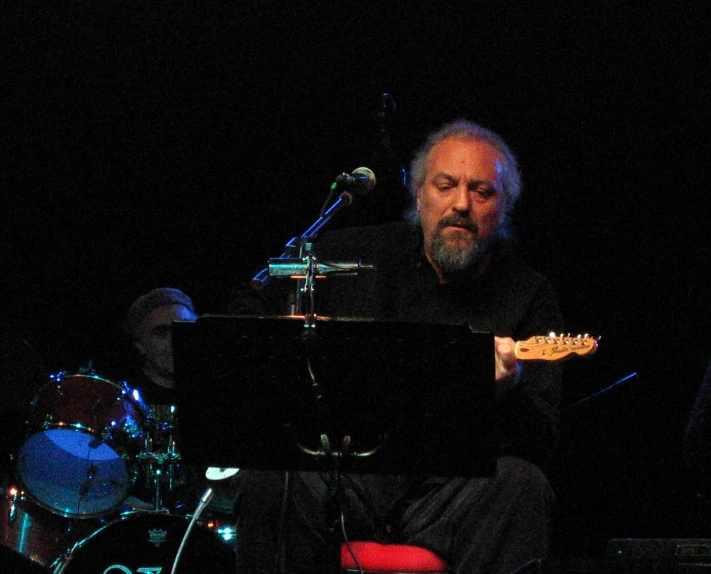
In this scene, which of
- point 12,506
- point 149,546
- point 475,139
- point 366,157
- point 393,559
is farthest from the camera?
point 366,157

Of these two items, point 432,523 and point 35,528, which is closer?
point 432,523

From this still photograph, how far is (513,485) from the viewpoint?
8.65 ft

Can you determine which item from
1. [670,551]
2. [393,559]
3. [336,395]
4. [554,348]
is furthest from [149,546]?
[670,551]

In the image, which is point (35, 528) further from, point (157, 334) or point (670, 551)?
point (670, 551)

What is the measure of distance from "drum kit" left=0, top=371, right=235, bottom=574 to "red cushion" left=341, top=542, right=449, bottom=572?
62.8 inches

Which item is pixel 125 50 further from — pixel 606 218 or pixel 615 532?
pixel 615 532

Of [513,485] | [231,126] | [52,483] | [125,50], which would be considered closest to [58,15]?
[125,50]

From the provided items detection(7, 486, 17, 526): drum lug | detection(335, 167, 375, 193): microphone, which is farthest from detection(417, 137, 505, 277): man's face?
detection(7, 486, 17, 526): drum lug

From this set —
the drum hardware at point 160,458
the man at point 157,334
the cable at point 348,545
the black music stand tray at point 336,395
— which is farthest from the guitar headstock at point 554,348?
the man at point 157,334

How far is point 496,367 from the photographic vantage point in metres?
2.53

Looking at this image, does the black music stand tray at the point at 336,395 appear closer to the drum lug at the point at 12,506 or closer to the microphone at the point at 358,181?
the microphone at the point at 358,181

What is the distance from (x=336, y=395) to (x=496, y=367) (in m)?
0.49

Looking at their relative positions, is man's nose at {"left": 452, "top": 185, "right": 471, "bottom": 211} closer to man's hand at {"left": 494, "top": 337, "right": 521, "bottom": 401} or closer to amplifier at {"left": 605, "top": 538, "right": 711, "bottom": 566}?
man's hand at {"left": 494, "top": 337, "right": 521, "bottom": 401}

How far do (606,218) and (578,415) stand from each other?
101cm
